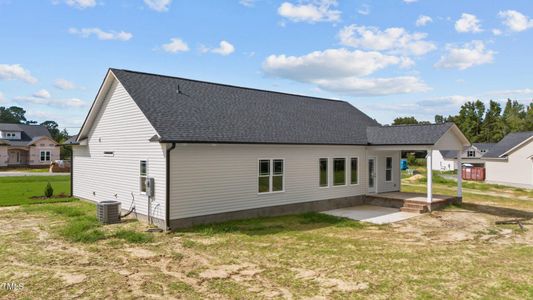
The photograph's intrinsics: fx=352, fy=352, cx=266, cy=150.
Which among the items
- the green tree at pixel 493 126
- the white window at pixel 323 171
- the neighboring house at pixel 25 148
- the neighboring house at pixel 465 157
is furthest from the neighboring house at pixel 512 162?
the neighboring house at pixel 25 148

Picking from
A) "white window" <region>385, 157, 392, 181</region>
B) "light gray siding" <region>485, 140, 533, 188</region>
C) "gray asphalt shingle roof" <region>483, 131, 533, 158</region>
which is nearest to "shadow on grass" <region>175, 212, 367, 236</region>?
"white window" <region>385, 157, 392, 181</region>

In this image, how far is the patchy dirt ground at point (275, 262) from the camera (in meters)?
6.94

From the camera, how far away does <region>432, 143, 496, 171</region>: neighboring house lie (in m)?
53.1

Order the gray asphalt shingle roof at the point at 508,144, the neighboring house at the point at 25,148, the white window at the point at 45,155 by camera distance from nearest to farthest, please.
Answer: the gray asphalt shingle roof at the point at 508,144, the neighboring house at the point at 25,148, the white window at the point at 45,155

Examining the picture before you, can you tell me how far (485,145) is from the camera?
54031 millimetres

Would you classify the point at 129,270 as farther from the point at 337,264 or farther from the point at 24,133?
the point at 24,133

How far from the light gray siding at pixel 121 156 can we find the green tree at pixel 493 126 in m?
82.0

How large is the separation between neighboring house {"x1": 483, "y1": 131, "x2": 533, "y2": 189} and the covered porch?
19.3 metres

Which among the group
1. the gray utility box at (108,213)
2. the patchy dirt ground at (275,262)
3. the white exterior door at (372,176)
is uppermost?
the white exterior door at (372,176)

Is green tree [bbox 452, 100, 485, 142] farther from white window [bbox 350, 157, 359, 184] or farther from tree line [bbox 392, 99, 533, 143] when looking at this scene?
white window [bbox 350, 157, 359, 184]

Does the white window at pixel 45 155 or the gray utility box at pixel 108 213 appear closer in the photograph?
the gray utility box at pixel 108 213

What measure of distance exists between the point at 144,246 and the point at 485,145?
189 ft

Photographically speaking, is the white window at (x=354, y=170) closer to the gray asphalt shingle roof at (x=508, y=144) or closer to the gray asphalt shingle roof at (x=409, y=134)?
the gray asphalt shingle roof at (x=409, y=134)

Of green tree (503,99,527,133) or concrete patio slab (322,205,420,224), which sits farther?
green tree (503,99,527,133)
